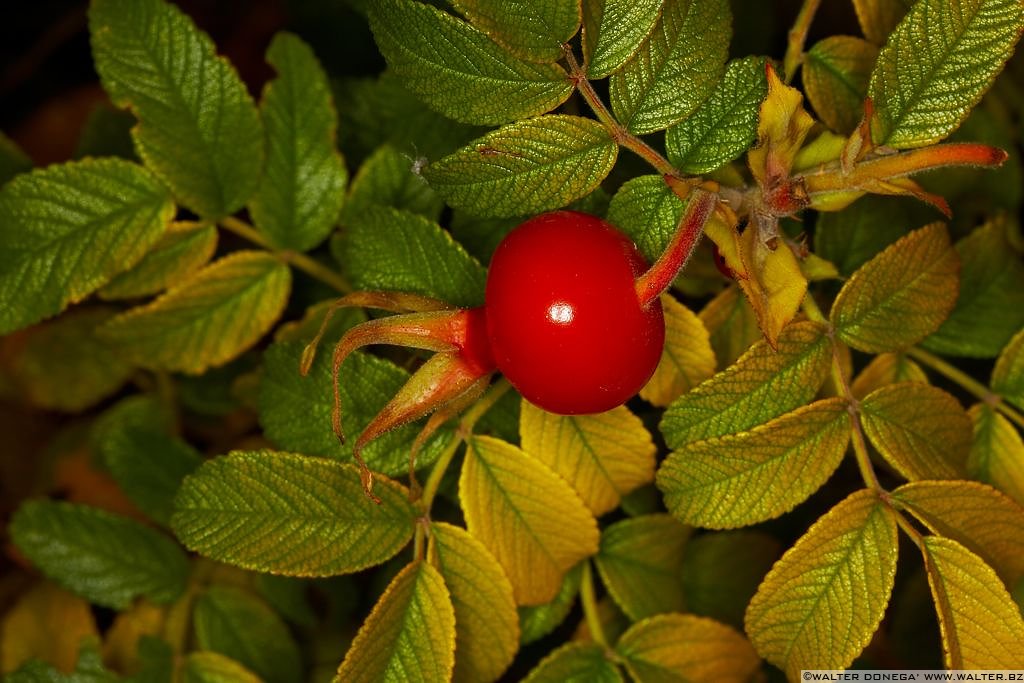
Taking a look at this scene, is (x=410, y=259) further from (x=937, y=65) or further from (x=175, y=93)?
(x=937, y=65)

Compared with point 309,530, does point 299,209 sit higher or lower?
higher

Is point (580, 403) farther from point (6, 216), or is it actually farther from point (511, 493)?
point (6, 216)

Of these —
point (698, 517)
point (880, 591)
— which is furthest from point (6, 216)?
point (880, 591)

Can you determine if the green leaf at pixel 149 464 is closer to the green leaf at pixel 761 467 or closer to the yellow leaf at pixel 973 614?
the green leaf at pixel 761 467

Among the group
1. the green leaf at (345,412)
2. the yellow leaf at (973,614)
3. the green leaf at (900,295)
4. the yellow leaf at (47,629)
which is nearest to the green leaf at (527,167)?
the green leaf at (345,412)

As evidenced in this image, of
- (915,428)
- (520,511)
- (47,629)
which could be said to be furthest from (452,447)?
(47,629)

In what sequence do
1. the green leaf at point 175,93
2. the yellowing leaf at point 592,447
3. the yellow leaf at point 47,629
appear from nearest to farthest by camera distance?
the yellowing leaf at point 592,447 → the green leaf at point 175,93 → the yellow leaf at point 47,629

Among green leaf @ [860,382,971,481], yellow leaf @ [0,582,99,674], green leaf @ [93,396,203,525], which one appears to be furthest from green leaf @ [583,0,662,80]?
yellow leaf @ [0,582,99,674]
